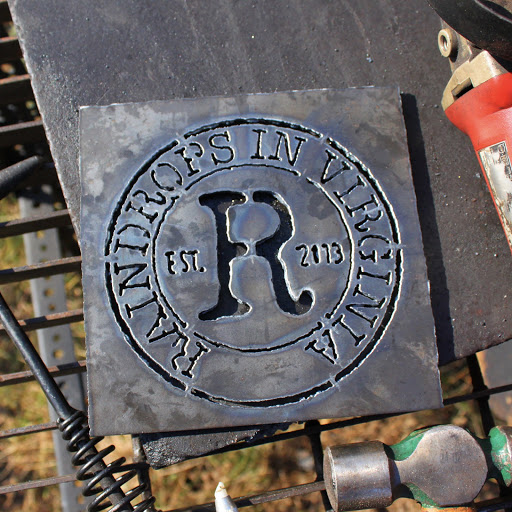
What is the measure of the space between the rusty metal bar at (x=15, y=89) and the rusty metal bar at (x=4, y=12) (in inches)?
7.5

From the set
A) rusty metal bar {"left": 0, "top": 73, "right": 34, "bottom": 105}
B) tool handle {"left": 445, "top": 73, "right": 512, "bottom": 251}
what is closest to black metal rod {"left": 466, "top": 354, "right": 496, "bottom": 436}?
tool handle {"left": 445, "top": 73, "right": 512, "bottom": 251}

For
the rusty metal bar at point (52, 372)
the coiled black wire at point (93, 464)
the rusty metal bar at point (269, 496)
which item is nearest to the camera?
the coiled black wire at point (93, 464)

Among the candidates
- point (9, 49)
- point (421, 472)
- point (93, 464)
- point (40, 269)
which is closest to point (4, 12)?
point (9, 49)

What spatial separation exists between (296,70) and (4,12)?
3.08ft

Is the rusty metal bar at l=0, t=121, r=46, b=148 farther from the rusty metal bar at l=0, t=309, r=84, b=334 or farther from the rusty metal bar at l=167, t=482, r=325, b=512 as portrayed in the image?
the rusty metal bar at l=167, t=482, r=325, b=512

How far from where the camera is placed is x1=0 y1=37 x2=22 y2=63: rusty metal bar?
5.21 ft

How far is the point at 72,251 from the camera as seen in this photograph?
2.14 m

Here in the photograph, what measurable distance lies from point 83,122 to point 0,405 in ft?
4.39

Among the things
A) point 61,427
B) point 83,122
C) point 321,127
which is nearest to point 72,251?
point 83,122

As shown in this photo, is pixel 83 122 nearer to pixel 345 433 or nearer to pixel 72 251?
pixel 72 251

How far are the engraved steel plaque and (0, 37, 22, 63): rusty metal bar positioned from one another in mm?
414

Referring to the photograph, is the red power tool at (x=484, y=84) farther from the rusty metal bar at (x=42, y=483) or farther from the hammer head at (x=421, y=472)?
the rusty metal bar at (x=42, y=483)

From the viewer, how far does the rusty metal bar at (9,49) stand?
1588mm

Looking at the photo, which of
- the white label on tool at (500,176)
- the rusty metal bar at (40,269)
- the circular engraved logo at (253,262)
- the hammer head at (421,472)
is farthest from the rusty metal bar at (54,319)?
the white label on tool at (500,176)
